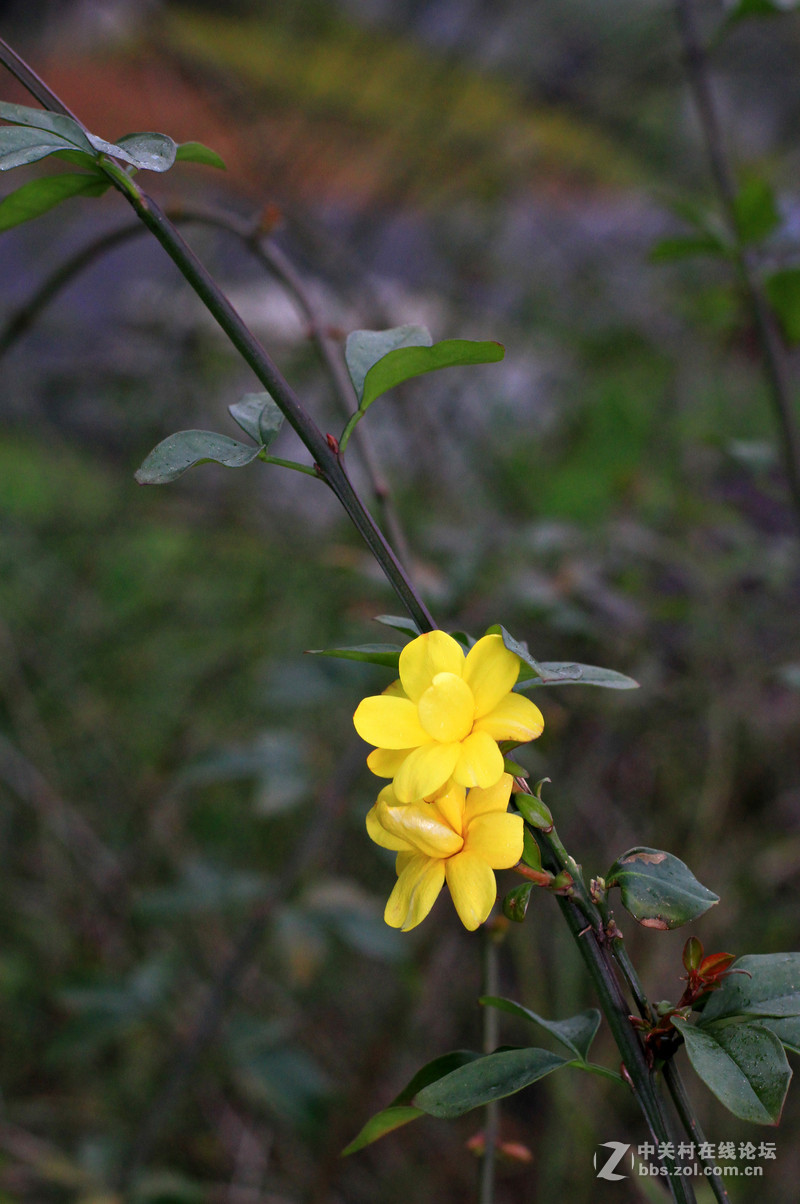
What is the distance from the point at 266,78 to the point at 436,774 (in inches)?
88.5

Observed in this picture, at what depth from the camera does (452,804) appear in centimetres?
26

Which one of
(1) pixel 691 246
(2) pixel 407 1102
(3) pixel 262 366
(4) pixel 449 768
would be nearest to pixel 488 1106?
(2) pixel 407 1102

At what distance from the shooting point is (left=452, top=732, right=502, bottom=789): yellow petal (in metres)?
0.25

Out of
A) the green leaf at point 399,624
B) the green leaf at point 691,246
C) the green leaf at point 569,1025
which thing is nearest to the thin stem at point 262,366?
the green leaf at point 399,624

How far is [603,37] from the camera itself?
68.1 inches

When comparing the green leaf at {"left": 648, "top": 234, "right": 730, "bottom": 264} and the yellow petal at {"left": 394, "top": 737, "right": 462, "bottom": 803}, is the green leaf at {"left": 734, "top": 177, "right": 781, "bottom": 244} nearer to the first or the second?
the green leaf at {"left": 648, "top": 234, "right": 730, "bottom": 264}

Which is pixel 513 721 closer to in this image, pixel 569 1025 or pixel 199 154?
pixel 569 1025

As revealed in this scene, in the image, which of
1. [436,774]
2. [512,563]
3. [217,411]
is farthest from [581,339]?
[436,774]

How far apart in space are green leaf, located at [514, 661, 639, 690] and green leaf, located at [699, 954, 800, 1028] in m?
0.09

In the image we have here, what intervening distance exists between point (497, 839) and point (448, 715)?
0.04 metres

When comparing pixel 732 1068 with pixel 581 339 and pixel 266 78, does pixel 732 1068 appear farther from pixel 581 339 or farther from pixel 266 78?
pixel 266 78

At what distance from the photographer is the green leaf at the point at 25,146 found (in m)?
0.26

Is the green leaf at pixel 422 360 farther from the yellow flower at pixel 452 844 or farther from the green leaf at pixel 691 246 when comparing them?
the green leaf at pixel 691 246

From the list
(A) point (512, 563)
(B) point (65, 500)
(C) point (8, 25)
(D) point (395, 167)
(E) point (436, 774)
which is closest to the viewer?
(E) point (436, 774)
